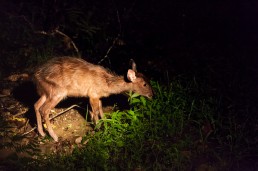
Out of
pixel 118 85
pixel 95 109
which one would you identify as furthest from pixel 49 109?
pixel 118 85

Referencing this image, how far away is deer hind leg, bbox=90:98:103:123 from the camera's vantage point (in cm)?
719

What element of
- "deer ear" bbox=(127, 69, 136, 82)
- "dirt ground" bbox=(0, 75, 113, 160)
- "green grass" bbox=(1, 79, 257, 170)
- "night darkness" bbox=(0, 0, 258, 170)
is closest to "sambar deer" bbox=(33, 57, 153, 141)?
"deer ear" bbox=(127, 69, 136, 82)

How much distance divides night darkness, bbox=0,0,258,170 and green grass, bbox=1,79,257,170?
523 mm

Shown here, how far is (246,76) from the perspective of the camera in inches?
336

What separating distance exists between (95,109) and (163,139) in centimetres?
144

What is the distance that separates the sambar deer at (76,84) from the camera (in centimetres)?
697

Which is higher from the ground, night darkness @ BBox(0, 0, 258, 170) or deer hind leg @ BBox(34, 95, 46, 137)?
night darkness @ BBox(0, 0, 258, 170)

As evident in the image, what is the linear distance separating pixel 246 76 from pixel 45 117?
14.7 ft

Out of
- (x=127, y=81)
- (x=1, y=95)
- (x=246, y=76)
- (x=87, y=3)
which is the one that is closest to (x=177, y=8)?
(x=87, y=3)

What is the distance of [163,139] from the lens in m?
6.62

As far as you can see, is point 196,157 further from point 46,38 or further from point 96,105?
point 46,38

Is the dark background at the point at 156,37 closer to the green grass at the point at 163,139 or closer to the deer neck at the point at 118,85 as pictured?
the green grass at the point at 163,139

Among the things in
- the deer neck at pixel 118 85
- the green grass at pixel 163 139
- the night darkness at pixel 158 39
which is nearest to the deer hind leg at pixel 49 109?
the green grass at pixel 163 139

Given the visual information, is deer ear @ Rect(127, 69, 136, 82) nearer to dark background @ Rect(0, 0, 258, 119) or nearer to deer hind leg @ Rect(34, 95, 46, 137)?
dark background @ Rect(0, 0, 258, 119)
